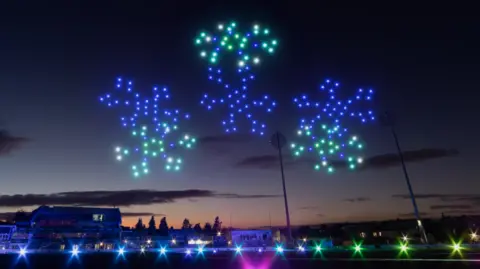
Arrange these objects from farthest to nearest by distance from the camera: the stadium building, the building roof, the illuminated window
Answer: the illuminated window < the building roof < the stadium building

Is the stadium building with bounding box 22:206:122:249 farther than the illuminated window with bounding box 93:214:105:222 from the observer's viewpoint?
No

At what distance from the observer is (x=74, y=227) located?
255 feet

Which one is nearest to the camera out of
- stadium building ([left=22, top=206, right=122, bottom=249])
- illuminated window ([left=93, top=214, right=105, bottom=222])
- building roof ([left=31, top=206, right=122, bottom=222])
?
stadium building ([left=22, top=206, right=122, bottom=249])

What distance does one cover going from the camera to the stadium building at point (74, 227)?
72812mm

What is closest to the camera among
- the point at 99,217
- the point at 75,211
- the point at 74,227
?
the point at 74,227

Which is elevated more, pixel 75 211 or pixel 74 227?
pixel 75 211

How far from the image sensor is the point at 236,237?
199 ft

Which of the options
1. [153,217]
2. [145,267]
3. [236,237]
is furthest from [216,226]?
[145,267]

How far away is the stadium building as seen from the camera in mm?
72812

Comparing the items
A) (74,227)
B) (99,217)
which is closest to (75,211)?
(74,227)

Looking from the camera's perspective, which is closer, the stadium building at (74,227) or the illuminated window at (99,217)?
the stadium building at (74,227)

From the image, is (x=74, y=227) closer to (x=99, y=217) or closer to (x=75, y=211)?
(x=75, y=211)

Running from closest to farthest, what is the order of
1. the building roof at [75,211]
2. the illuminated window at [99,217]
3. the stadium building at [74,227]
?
the stadium building at [74,227] < the building roof at [75,211] < the illuminated window at [99,217]

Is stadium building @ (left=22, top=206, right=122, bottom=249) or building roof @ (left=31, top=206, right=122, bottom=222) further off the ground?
building roof @ (left=31, top=206, right=122, bottom=222)
